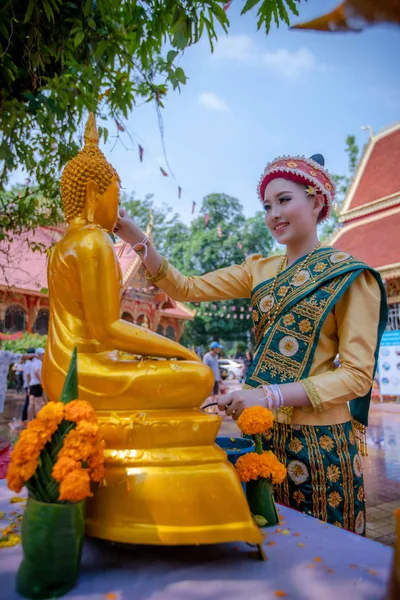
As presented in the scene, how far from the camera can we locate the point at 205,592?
2.93 ft

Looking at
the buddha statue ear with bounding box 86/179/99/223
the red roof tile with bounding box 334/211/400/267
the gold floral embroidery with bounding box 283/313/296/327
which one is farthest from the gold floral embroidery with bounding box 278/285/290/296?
the red roof tile with bounding box 334/211/400/267

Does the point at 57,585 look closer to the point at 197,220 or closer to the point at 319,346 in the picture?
the point at 319,346

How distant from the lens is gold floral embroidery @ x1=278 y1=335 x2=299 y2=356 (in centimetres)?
160

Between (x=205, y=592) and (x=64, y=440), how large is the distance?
43 cm

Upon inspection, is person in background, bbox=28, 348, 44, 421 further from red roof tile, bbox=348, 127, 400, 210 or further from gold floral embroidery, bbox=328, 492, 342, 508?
red roof tile, bbox=348, 127, 400, 210

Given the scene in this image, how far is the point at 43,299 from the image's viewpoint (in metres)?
13.9

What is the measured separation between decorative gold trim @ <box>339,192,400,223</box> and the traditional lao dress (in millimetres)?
10637

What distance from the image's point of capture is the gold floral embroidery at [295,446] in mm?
1523

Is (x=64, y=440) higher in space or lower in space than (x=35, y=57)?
lower

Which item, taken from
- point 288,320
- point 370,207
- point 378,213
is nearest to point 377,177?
point 370,207

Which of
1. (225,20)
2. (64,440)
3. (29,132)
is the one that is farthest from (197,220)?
(64,440)

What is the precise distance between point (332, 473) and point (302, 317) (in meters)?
0.55

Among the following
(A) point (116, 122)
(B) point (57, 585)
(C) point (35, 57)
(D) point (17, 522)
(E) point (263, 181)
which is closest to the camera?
(B) point (57, 585)

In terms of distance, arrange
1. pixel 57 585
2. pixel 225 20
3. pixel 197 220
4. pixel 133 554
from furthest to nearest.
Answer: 1. pixel 197 220
2. pixel 225 20
3. pixel 133 554
4. pixel 57 585
